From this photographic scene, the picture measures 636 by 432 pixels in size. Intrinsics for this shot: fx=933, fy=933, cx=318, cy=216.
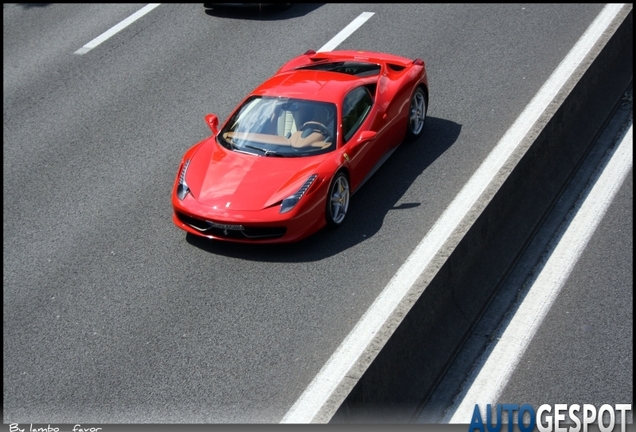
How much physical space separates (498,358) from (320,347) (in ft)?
5.21

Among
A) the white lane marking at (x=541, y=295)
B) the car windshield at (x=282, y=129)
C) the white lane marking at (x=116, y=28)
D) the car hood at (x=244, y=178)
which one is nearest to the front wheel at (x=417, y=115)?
the car windshield at (x=282, y=129)

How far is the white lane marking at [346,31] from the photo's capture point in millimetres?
15258

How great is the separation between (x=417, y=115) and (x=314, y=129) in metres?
2.04

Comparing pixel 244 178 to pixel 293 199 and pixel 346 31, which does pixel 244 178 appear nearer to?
pixel 293 199

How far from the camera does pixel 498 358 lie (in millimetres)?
8297

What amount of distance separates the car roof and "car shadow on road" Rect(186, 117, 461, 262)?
1.10 metres

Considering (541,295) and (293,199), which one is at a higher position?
(293,199)

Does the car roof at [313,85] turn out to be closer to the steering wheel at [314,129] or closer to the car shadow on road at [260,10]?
the steering wheel at [314,129]

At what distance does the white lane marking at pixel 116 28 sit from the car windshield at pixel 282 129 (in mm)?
5699

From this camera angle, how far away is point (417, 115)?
12.2 meters

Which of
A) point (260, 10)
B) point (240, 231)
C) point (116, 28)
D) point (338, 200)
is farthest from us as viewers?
point (260, 10)

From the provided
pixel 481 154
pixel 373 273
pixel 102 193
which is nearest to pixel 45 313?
pixel 102 193

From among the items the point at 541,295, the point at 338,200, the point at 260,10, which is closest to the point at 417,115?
the point at 338,200

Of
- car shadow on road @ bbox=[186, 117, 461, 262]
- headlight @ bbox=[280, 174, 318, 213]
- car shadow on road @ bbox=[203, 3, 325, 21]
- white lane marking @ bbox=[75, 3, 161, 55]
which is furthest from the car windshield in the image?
car shadow on road @ bbox=[203, 3, 325, 21]
